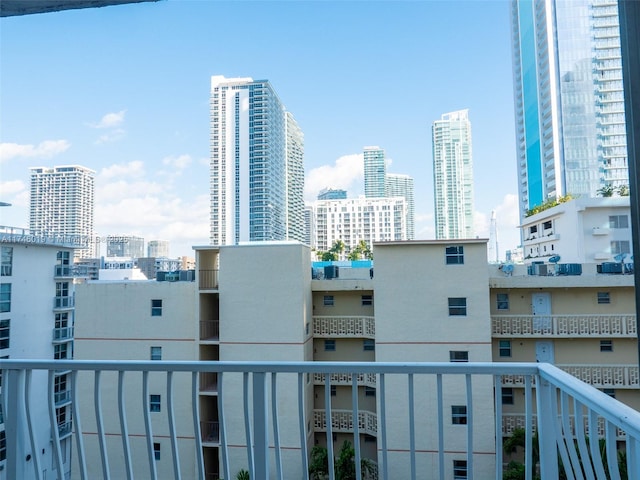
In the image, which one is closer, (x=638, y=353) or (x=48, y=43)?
(x=638, y=353)

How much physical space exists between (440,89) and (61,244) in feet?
10.4

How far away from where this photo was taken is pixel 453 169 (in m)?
4.71

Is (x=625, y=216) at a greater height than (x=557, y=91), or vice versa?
(x=557, y=91)

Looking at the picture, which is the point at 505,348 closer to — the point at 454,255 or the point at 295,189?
the point at 454,255

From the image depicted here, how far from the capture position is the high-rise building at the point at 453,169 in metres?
4.35

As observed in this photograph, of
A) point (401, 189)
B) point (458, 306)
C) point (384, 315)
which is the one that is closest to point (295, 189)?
point (401, 189)

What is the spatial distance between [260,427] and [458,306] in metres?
5.53

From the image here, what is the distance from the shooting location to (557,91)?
176 cm

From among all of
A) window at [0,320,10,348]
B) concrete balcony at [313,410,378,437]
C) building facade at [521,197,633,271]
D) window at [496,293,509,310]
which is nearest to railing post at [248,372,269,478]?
building facade at [521,197,633,271]

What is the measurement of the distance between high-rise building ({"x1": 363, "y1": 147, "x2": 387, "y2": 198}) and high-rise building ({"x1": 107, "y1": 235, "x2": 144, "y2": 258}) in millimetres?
3843

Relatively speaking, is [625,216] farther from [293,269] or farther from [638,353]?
[293,269]

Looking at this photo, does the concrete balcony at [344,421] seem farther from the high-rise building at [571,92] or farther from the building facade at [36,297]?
the high-rise building at [571,92]

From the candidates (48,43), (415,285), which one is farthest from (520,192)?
(48,43)

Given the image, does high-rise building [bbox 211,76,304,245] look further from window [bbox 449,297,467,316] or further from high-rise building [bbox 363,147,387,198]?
window [bbox 449,297,467,316]
